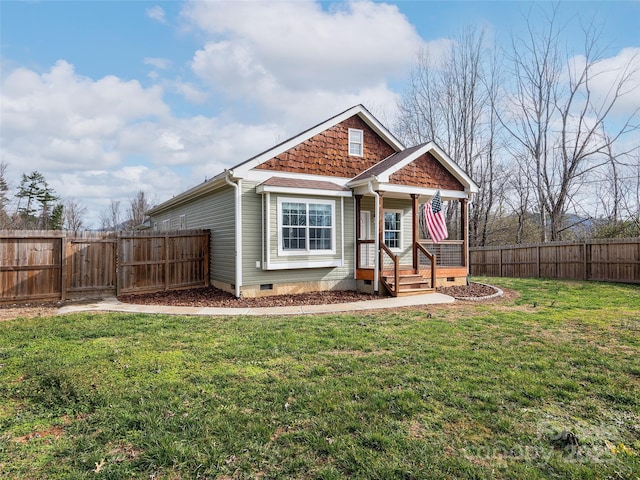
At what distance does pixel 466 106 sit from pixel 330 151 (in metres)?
17.7

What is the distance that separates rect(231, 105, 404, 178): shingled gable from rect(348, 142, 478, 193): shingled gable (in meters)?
0.48

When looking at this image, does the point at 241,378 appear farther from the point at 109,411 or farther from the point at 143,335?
the point at 143,335

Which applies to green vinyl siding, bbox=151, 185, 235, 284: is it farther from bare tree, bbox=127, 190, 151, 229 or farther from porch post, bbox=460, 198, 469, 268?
bare tree, bbox=127, 190, 151, 229

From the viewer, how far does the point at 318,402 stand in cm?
362

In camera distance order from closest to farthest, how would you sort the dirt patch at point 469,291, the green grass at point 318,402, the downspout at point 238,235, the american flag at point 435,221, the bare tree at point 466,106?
the green grass at point 318,402 → the downspout at point 238,235 → the dirt patch at point 469,291 → the american flag at point 435,221 → the bare tree at point 466,106

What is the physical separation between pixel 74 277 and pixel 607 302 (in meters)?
14.7

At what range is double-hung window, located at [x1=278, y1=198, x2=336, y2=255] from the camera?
11203mm

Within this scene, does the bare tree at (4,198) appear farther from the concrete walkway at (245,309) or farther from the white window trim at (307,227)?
the white window trim at (307,227)

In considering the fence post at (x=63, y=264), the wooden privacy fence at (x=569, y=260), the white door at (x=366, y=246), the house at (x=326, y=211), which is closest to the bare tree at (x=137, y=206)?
the house at (x=326, y=211)

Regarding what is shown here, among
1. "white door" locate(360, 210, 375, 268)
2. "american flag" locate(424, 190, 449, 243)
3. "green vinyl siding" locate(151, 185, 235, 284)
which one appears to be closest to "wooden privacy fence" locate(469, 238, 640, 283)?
"american flag" locate(424, 190, 449, 243)

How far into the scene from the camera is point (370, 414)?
11.1ft

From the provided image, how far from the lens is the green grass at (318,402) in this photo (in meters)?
2.67

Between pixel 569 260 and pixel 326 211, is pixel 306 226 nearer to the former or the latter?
pixel 326 211

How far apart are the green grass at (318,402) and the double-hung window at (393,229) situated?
24.9 ft
